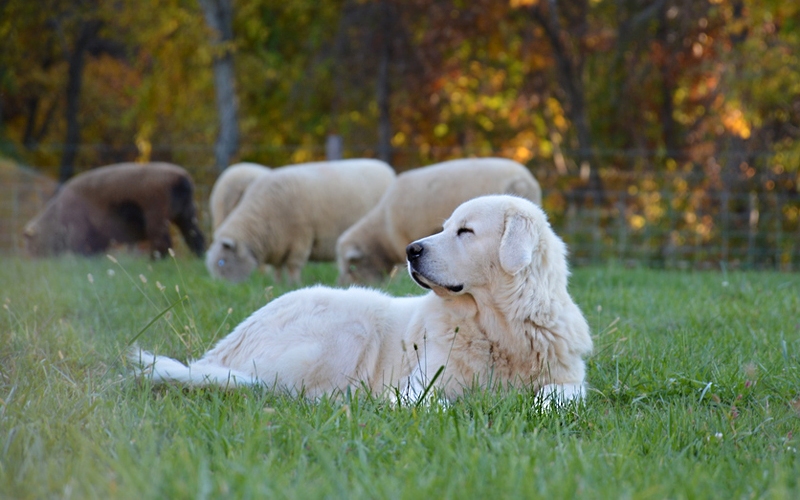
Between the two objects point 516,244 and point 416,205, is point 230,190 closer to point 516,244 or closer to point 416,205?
point 416,205

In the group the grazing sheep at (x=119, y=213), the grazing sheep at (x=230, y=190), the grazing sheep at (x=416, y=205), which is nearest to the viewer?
the grazing sheep at (x=416, y=205)

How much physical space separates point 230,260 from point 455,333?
19.2ft

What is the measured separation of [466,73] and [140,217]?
911 centimetres

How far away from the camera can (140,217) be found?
39.0ft

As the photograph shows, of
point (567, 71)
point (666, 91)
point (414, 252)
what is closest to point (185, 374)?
point (414, 252)

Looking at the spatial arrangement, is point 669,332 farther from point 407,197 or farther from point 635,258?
point 635,258

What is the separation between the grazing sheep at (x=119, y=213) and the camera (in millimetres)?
11539

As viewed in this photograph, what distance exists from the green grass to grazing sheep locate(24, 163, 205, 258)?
6818 mm

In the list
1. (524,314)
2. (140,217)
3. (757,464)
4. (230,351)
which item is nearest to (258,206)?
(140,217)

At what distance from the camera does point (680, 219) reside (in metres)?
12.8

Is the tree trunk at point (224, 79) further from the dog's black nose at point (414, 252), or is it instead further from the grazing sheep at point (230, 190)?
the dog's black nose at point (414, 252)

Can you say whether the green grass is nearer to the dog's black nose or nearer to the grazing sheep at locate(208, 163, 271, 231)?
the dog's black nose

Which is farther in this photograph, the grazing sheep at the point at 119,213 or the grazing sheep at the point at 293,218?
the grazing sheep at the point at 119,213

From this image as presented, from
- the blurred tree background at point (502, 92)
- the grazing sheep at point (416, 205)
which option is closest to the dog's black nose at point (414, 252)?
the grazing sheep at point (416, 205)
